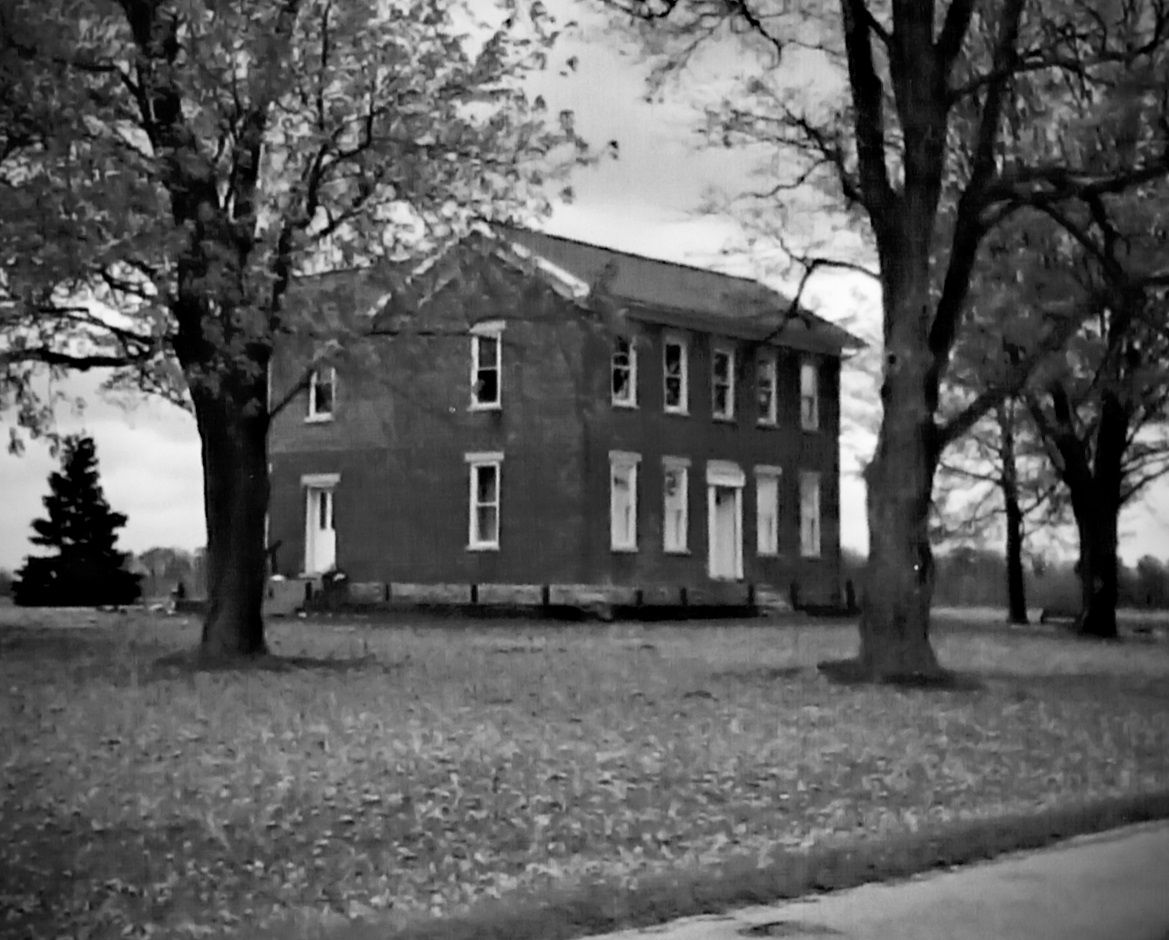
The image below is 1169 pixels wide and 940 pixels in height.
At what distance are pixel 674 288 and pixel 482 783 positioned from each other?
378 inches

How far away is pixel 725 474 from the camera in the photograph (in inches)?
1152

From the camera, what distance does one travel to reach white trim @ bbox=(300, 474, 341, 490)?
66.6 feet

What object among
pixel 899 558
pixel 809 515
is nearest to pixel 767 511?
pixel 809 515

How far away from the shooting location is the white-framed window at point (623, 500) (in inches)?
1035

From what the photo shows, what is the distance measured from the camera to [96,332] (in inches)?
264

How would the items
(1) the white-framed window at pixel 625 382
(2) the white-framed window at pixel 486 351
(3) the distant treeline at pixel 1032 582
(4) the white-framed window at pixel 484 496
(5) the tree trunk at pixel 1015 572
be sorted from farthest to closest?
(1) the white-framed window at pixel 625 382 < (4) the white-framed window at pixel 484 496 < (5) the tree trunk at pixel 1015 572 < (2) the white-framed window at pixel 486 351 < (3) the distant treeline at pixel 1032 582

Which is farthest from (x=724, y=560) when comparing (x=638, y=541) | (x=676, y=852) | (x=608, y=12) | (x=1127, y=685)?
(x=676, y=852)

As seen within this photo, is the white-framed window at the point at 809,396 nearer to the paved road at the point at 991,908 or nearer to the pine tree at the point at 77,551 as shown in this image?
the paved road at the point at 991,908

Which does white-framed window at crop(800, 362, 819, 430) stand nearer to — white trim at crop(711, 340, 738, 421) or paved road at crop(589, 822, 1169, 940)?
white trim at crop(711, 340, 738, 421)

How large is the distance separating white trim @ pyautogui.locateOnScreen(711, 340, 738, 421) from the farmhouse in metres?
0.05

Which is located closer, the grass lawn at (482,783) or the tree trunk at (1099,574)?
the grass lawn at (482,783)

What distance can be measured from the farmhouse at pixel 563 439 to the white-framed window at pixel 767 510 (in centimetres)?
4

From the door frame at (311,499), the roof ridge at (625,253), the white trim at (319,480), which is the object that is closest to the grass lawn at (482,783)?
the roof ridge at (625,253)

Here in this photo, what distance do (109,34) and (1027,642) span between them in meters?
16.6
